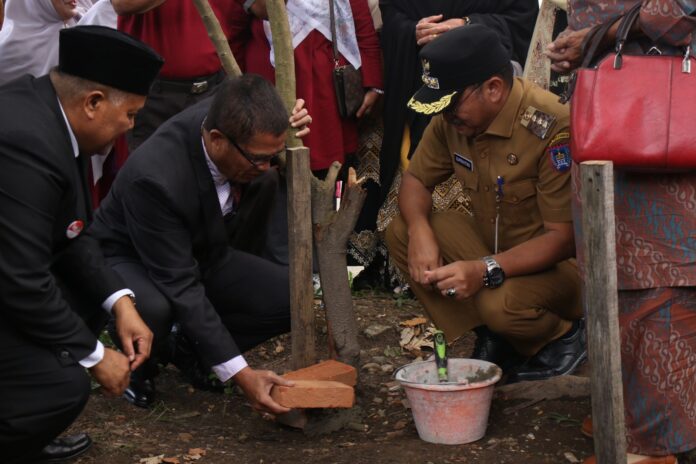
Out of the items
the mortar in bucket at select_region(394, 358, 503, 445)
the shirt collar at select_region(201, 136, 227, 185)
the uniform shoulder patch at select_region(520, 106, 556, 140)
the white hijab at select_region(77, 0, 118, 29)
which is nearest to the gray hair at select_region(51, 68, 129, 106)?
the shirt collar at select_region(201, 136, 227, 185)

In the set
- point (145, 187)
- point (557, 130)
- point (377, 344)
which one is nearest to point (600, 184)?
point (557, 130)

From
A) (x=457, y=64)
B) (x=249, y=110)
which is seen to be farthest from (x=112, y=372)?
(x=457, y=64)

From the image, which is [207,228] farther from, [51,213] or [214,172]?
[51,213]

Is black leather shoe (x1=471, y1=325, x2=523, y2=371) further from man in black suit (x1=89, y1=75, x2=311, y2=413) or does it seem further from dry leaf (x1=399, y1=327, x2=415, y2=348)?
man in black suit (x1=89, y1=75, x2=311, y2=413)

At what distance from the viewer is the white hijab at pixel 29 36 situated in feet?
17.9

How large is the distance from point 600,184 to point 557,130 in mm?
1173

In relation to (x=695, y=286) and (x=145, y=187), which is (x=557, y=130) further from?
(x=145, y=187)

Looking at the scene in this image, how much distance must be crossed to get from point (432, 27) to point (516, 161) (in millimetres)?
1288

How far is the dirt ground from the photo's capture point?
392 cm

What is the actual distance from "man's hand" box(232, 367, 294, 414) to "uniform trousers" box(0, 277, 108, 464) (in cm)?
64

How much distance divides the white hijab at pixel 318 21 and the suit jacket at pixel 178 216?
128 centimetres

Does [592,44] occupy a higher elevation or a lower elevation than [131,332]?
higher

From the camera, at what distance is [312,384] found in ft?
12.9

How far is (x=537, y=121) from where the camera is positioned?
431 centimetres
